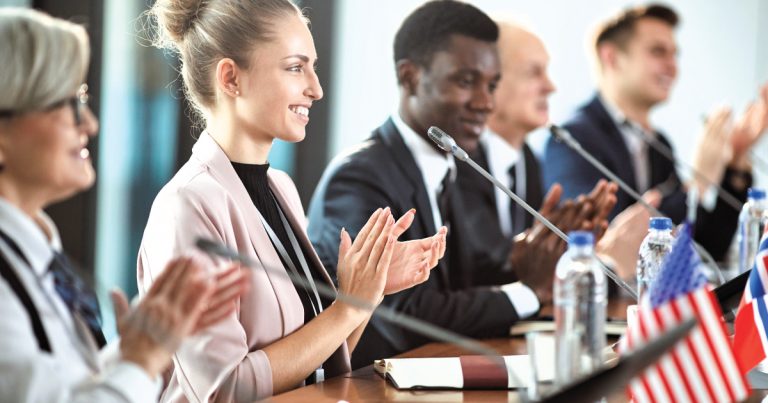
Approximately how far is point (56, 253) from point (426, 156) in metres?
1.53

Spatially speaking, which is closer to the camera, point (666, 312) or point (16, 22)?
point (16, 22)

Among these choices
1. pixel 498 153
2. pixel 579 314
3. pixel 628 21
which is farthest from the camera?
pixel 628 21

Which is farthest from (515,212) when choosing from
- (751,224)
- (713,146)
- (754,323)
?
(754,323)

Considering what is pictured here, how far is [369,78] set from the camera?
531 centimetres

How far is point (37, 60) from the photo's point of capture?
1.24 m

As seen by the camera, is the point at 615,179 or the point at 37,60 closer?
the point at 37,60

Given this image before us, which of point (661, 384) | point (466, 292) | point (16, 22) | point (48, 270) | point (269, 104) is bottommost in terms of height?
point (466, 292)

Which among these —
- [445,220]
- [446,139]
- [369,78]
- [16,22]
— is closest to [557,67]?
[369,78]

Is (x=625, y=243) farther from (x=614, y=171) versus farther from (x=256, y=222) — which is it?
(x=256, y=222)

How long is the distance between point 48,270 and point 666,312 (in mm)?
796

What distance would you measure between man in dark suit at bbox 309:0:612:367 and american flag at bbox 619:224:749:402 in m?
1.00

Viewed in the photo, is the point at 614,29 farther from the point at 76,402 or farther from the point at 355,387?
the point at 76,402

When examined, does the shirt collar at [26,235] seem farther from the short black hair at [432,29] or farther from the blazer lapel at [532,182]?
the blazer lapel at [532,182]

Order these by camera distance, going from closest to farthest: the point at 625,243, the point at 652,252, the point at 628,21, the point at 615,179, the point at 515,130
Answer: the point at 652,252
the point at 615,179
the point at 625,243
the point at 515,130
the point at 628,21
